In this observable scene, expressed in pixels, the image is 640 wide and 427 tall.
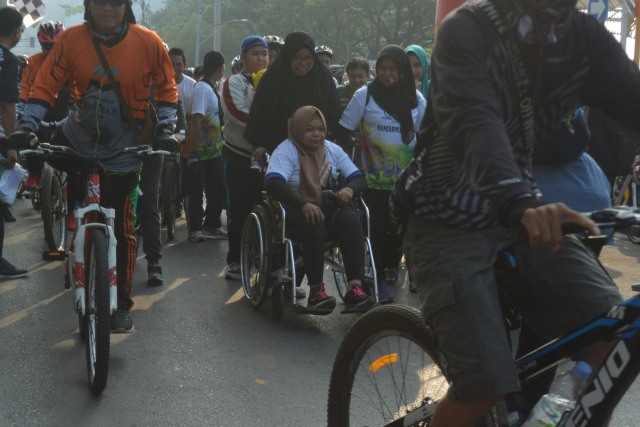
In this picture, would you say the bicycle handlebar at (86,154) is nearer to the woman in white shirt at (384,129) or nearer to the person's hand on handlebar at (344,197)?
the person's hand on handlebar at (344,197)

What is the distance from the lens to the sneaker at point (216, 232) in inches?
411

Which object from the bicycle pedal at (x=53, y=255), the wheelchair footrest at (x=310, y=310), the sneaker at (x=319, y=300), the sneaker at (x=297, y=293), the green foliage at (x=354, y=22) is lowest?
the green foliage at (x=354, y=22)

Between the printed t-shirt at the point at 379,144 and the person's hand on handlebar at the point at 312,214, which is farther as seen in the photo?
the printed t-shirt at the point at 379,144

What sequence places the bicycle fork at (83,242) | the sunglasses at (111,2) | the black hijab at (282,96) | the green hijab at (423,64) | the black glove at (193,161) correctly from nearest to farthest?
the bicycle fork at (83,242) → the sunglasses at (111,2) → the black hijab at (282,96) → the green hijab at (423,64) → the black glove at (193,161)

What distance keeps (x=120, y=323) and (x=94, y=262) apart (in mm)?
801

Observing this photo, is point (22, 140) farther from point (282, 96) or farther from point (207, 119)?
point (207, 119)

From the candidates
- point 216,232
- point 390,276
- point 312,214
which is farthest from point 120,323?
point 216,232

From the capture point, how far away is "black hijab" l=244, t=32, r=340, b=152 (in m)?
7.39

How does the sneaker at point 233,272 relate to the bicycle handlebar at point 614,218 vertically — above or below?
below

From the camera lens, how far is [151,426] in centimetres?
441

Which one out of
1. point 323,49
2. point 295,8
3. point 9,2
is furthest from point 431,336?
point 295,8

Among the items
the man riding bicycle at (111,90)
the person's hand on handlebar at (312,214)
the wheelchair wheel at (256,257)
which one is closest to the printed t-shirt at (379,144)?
the wheelchair wheel at (256,257)

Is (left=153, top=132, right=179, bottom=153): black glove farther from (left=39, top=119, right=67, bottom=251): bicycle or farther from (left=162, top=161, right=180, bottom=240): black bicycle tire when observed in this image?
(left=162, top=161, right=180, bottom=240): black bicycle tire

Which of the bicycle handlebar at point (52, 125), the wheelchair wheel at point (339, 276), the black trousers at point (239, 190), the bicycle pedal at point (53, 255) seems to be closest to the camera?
the bicycle handlebar at point (52, 125)
